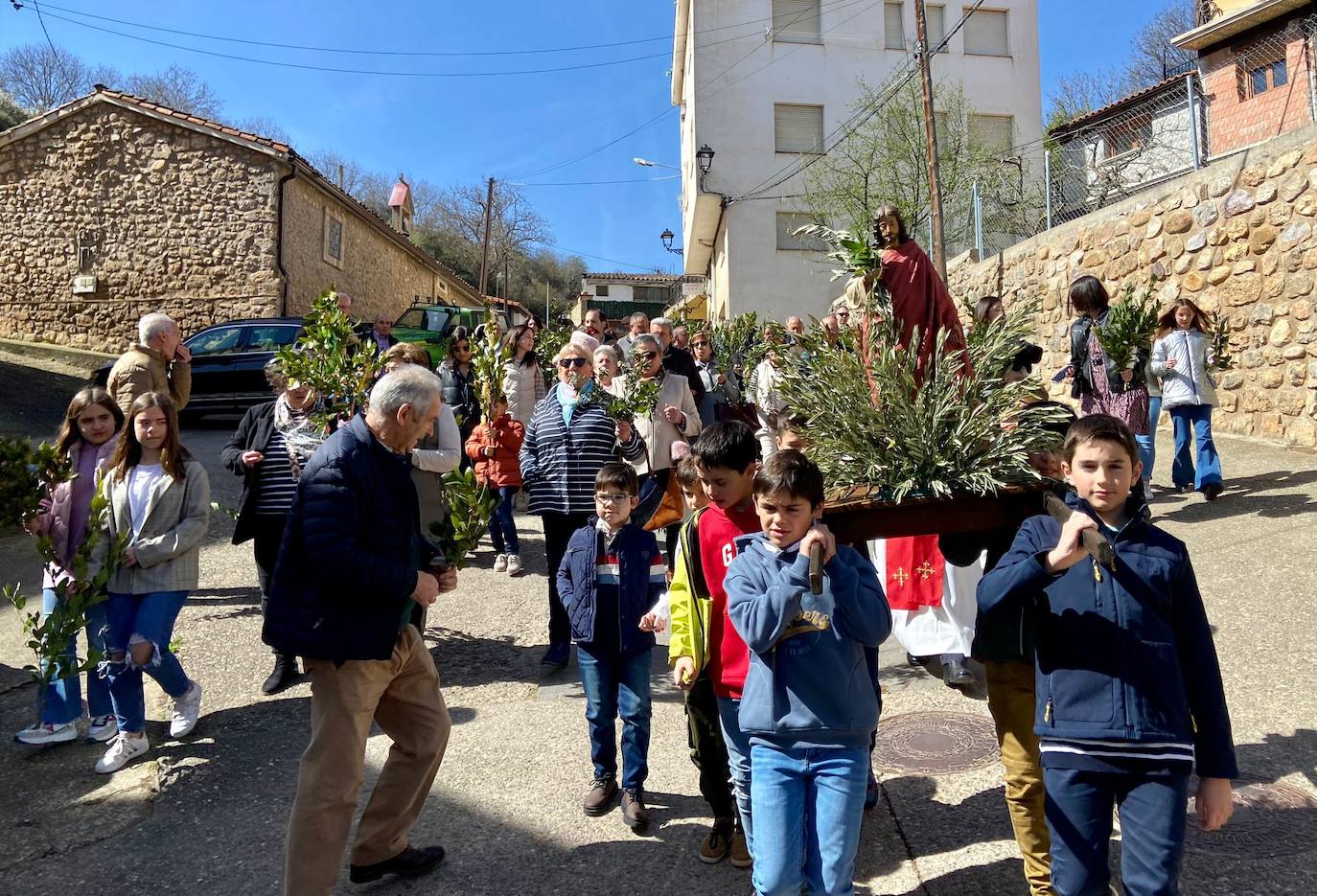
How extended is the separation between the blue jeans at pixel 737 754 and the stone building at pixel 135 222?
19044 millimetres

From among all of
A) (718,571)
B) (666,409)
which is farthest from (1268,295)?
(718,571)

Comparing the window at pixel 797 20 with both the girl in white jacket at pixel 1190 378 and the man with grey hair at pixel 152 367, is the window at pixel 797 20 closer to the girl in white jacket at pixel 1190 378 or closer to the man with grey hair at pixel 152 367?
the girl in white jacket at pixel 1190 378

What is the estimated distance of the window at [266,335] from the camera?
15.3m

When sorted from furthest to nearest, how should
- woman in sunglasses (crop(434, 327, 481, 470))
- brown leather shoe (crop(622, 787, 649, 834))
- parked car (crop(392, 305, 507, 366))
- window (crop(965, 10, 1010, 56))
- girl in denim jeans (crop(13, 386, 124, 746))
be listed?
window (crop(965, 10, 1010, 56)), parked car (crop(392, 305, 507, 366)), woman in sunglasses (crop(434, 327, 481, 470)), girl in denim jeans (crop(13, 386, 124, 746)), brown leather shoe (crop(622, 787, 649, 834))

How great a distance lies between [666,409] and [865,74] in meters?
25.3

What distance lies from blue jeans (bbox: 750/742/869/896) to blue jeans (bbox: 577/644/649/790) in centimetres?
115

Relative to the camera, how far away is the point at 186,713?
4.62 metres

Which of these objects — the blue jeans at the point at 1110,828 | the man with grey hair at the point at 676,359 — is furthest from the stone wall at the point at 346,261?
the blue jeans at the point at 1110,828

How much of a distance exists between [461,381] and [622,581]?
4788 mm

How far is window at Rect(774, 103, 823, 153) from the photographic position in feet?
91.1

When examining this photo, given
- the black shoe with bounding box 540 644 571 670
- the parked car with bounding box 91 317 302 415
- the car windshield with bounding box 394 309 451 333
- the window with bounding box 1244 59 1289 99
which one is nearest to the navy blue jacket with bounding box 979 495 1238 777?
the black shoe with bounding box 540 644 571 670

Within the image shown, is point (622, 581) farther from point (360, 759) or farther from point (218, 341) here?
point (218, 341)

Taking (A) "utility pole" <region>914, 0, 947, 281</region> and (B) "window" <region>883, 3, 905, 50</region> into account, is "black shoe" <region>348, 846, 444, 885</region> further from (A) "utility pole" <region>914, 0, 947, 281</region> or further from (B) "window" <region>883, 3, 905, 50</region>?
(B) "window" <region>883, 3, 905, 50</region>

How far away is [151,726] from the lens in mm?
4754
